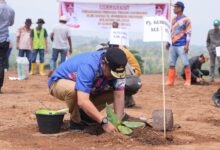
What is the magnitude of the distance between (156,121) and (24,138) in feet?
4.94

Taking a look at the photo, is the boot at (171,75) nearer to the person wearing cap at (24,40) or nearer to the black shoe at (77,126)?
the person wearing cap at (24,40)

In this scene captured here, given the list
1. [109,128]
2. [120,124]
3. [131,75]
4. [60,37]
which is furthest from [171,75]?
[109,128]

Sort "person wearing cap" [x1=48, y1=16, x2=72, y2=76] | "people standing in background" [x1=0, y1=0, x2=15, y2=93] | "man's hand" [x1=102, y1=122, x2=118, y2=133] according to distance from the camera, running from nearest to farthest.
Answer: "man's hand" [x1=102, y1=122, x2=118, y2=133] < "people standing in background" [x1=0, y1=0, x2=15, y2=93] < "person wearing cap" [x1=48, y1=16, x2=72, y2=76]

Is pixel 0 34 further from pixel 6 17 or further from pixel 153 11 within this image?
pixel 153 11

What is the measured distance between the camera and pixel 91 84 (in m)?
5.34

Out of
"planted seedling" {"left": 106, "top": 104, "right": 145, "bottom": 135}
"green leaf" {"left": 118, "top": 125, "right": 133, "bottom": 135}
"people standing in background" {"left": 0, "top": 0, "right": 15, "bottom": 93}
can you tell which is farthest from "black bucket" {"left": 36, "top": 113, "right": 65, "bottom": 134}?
"people standing in background" {"left": 0, "top": 0, "right": 15, "bottom": 93}

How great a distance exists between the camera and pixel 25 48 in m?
14.6

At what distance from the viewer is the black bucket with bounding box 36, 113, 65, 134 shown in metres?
5.79

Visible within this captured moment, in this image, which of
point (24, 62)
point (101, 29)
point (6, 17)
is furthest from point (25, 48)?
point (6, 17)

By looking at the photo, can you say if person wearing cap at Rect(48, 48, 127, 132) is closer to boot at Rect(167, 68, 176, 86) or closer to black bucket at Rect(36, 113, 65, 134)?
black bucket at Rect(36, 113, 65, 134)

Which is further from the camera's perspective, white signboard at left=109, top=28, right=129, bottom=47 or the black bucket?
white signboard at left=109, top=28, right=129, bottom=47

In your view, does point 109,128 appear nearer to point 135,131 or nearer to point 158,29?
point 135,131

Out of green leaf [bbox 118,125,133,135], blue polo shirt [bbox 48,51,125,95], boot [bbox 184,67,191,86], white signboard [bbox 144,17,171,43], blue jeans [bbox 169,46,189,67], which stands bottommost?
boot [bbox 184,67,191,86]

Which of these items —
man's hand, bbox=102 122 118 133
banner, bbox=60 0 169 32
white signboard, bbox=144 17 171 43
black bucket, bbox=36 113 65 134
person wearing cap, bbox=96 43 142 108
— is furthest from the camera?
banner, bbox=60 0 169 32
